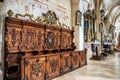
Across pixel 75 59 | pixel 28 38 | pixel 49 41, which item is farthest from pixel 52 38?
pixel 28 38

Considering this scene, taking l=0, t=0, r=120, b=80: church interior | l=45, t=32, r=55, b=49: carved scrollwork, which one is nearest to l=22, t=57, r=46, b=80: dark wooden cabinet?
l=0, t=0, r=120, b=80: church interior

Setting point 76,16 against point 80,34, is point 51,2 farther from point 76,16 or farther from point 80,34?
point 80,34

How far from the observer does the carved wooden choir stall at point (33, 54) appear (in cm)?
391

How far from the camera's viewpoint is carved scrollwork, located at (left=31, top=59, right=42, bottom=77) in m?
3.97

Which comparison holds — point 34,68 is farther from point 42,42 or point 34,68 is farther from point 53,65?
point 42,42

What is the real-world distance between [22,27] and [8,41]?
2.53 ft

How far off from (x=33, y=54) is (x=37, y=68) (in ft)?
4.82

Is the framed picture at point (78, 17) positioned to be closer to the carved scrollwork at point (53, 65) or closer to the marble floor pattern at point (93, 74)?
the marble floor pattern at point (93, 74)

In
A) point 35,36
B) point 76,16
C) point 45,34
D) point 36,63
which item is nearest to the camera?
point 36,63

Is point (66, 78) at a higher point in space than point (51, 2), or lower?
lower

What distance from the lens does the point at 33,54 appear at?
5.52 meters

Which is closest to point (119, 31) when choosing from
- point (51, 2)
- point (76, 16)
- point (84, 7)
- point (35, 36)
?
point (84, 7)

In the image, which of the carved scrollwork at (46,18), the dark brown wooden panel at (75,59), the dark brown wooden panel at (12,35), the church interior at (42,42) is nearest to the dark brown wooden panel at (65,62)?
the church interior at (42,42)

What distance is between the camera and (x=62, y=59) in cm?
525
